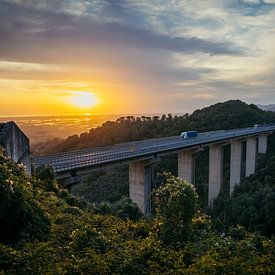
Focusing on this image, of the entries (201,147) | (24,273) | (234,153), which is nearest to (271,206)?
(201,147)

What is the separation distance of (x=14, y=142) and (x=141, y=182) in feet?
59.1

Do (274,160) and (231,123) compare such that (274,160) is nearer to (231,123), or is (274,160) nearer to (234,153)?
(234,153)

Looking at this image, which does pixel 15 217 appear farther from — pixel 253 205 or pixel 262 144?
pixel 262 144

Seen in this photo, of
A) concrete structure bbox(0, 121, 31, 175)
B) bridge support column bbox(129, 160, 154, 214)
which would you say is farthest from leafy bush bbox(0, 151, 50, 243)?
bridge support column bbox(129, 160, 154, 214)

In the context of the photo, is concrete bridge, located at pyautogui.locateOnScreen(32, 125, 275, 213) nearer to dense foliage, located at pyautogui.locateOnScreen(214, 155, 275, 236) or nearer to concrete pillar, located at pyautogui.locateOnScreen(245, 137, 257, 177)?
dense foliage, located at pyautogui.locateOnScreen(214, 155, 275, 236)

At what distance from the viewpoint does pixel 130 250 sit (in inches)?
380

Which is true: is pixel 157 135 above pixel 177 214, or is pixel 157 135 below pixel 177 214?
below

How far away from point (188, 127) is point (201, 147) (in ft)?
115

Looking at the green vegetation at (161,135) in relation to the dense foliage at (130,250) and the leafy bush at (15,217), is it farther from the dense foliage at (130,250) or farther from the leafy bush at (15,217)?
the leafy bush at (15,217)

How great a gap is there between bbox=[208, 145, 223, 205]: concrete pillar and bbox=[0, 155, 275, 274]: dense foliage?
40.7 m

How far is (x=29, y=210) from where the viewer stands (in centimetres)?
1100

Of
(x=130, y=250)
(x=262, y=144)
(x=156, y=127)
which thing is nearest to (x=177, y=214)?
(x=130, y=250)

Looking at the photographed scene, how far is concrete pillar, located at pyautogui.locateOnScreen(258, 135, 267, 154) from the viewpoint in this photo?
7270 centimetres

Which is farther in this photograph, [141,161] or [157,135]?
[157,135]
